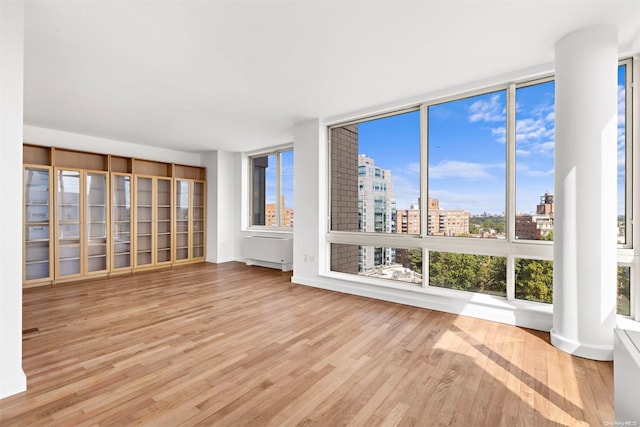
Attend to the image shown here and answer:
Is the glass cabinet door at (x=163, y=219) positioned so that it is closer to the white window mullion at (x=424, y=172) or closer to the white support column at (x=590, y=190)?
the white window mullion at (x=424, y=172)

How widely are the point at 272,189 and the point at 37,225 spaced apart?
4.10m

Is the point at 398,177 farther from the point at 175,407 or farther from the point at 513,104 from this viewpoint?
the point at 175,407

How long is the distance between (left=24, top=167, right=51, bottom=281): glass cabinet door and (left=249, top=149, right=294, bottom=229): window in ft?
12.2

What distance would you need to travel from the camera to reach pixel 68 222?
207 inches

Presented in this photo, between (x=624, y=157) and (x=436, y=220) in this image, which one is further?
(x=436, y=220)

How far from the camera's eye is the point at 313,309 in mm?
3684

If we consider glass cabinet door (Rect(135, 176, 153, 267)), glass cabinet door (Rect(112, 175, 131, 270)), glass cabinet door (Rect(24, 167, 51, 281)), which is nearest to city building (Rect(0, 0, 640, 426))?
glass cabinet door (Rect(24, 167, 51, 281))

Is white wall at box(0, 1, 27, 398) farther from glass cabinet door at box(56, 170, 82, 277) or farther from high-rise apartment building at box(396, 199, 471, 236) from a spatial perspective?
glass cabinet door at box(56, 170, 82, 277)

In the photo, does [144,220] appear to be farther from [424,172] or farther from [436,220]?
[436,220]

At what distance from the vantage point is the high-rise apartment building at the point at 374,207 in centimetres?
432

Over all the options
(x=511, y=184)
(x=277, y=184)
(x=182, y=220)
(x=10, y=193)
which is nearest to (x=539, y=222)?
(x=511, y=184)

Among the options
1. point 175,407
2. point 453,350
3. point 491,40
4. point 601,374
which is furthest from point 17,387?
point 491,40

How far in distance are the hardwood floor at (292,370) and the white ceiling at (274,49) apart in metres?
2.64

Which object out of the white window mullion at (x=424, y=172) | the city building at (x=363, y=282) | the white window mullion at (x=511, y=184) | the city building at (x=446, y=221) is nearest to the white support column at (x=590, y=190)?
the city building at (x=363, y=282)
